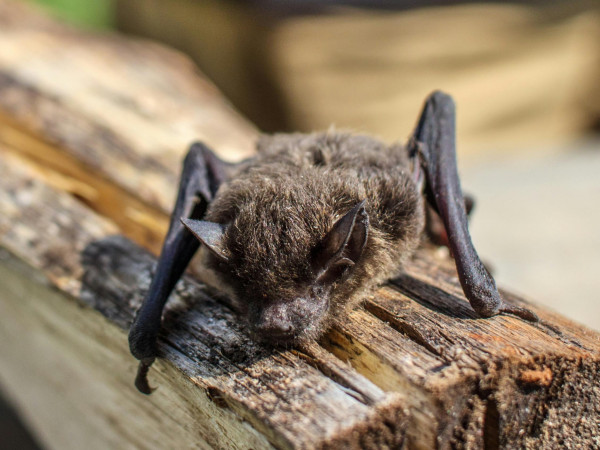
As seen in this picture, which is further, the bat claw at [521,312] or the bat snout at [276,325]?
the bat claw at [521,312]

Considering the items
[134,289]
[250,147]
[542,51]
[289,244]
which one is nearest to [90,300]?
[134,289]

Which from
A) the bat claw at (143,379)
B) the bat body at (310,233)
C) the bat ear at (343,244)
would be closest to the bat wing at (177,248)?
the bat claw at (143,379)

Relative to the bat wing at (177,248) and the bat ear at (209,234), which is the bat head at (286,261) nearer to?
the bat ear at (209,234)

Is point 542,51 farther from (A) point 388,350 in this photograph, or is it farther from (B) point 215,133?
(A) point 388,350

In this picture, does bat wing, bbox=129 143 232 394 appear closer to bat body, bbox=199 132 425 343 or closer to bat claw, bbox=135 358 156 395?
bat claw, bbox=135 358 156 395

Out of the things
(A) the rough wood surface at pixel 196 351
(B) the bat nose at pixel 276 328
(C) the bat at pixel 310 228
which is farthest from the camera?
(C) the bat at pixel 310 228
